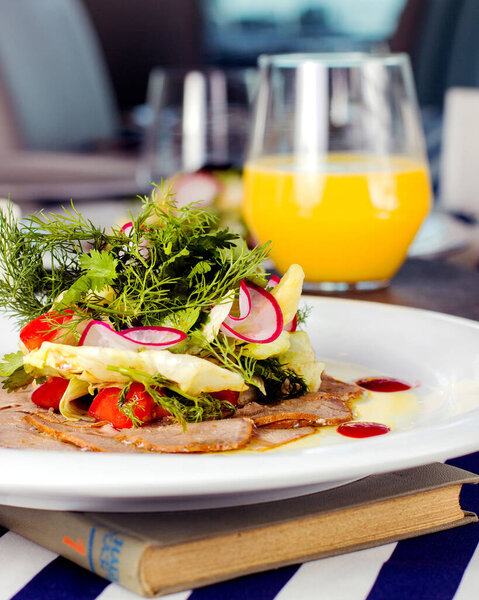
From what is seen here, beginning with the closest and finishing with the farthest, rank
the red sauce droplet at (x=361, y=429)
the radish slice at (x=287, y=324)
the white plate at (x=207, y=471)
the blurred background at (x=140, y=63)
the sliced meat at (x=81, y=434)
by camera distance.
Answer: the white plate at (x=207, y=471), the sliced meat at (x=81, y=434), the red sauce droplet at (x=361, y=429), the radish slice at (x=287, y=324), the blurred background at (x=140, y=63)

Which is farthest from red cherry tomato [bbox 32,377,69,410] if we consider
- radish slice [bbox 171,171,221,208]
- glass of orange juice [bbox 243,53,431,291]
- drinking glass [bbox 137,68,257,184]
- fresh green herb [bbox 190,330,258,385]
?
drinking glass [bbox 137,68,257,184]

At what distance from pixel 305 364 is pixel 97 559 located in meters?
0.38

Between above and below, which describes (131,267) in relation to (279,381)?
above

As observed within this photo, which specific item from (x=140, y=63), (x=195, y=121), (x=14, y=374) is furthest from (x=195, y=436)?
(x=140, y=63)

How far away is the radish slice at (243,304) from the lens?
95cm

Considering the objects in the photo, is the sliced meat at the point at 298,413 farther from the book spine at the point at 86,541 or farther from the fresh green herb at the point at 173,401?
the book spine at the point at 86,541

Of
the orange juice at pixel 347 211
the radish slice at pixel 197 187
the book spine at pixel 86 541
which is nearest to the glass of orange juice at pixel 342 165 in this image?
the orange juice at pixel 347 211

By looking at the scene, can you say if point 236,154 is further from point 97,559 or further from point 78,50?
point 78,50

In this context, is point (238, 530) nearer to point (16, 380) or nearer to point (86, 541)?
point (86, 541)

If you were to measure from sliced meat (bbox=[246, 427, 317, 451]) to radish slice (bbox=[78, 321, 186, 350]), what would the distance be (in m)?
0.13

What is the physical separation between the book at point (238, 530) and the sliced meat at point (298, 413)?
0.10 meters

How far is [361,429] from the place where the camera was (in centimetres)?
93

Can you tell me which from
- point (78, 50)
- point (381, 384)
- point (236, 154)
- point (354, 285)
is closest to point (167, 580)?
point (381, 384)

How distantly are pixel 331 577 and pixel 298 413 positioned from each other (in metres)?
0.21
